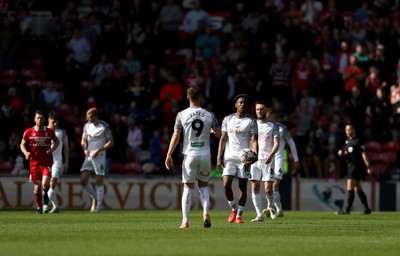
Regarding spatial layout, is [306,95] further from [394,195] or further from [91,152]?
[91,152]

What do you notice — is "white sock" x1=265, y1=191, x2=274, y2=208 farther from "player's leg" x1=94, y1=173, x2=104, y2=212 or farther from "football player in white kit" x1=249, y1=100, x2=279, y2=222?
"player's leg" x1=94, y1=173, x2=104, y2=212

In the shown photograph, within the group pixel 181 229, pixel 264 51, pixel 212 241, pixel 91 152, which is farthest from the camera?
pixel 264 51

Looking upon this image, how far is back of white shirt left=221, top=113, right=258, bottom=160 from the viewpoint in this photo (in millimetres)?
20152

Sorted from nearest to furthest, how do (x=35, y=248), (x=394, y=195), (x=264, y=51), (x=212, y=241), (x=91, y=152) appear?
(x=35, y=248) → (x=212, y=241) → (x=91, y=152) → (x=394, y=195) → (x=264, y=51)

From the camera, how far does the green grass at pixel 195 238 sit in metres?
13.8

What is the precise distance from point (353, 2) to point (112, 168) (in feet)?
37.3

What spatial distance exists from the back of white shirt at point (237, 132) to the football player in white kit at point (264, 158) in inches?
42.8

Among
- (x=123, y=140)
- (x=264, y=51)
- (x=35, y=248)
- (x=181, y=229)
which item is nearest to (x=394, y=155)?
(x=264, y=51)

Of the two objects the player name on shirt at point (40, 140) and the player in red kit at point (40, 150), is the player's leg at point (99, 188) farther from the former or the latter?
the player name on shirt at point (40, 140)

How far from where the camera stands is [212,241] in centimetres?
1521

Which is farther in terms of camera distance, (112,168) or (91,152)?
(112,168)

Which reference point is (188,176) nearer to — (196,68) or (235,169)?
(235,169)

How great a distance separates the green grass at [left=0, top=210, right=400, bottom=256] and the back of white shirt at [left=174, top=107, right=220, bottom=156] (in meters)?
1.29

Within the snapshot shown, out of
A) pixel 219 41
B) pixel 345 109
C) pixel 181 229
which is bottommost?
pixel 181 229
